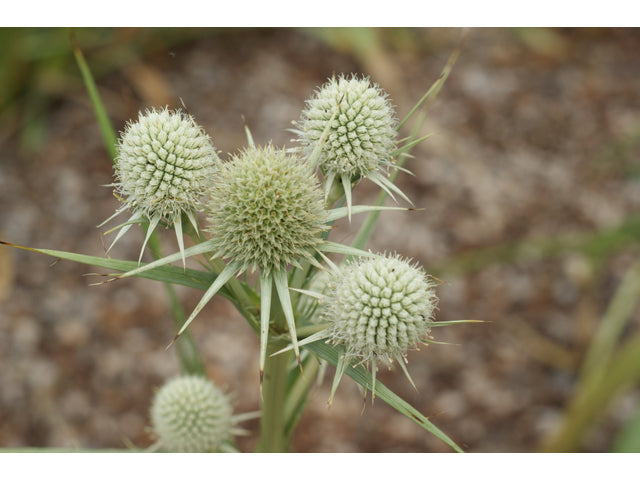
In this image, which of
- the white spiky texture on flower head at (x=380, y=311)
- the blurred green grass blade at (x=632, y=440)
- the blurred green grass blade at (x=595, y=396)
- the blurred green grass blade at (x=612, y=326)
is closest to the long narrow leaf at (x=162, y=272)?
the white spiky texture on flower head at (x=380, y=311)

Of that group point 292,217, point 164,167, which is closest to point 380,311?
point 292,217

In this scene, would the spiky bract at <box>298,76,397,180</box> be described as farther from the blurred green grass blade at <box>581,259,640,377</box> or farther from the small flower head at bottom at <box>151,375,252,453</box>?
the blurred green grass blade at <box>581,259,640,377</box>

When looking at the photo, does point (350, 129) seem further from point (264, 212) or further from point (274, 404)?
point (274, 404)

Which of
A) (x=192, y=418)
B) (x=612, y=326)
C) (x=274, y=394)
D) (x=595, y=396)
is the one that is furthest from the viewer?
(x=612, y=326)

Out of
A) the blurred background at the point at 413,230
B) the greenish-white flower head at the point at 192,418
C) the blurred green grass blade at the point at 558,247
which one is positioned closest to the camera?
the greenish-white flower head at the point at 192,418

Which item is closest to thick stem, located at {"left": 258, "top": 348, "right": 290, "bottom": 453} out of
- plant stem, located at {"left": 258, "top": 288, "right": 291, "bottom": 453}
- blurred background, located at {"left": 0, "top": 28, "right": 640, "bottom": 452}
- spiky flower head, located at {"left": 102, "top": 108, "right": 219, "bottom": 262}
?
plant stem, located at {"left": 258, "top": 288, "right": 291, "bottom": 453}

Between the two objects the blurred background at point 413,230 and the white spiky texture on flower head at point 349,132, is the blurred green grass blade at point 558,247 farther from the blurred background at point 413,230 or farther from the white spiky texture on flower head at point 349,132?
the white spiky texture on flower head at point 349,132
